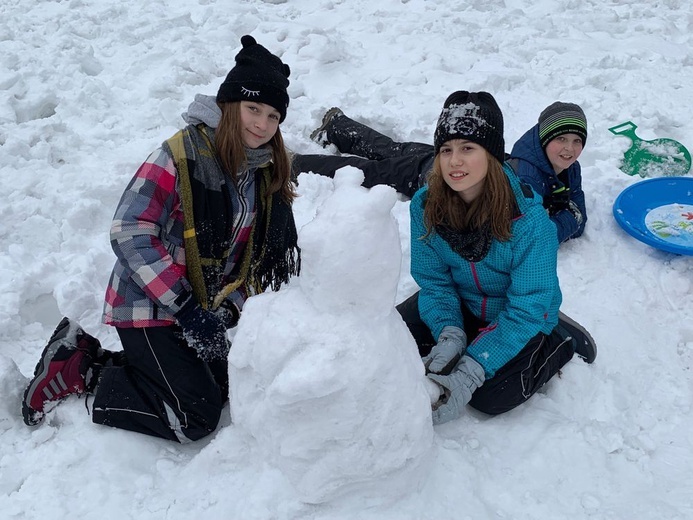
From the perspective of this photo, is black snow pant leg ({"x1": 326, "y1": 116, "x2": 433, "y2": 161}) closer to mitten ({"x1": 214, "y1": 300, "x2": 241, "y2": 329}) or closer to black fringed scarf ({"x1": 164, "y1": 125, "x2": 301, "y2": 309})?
black fringed scarf ({"x1": 164, "y1": 125, "x2": 301, "y2": 309})

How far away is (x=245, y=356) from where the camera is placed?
5.68ft

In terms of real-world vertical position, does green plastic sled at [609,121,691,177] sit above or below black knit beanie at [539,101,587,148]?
below

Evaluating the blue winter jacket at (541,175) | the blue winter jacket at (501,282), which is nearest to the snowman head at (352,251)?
the blue winter jacket at (501,282)

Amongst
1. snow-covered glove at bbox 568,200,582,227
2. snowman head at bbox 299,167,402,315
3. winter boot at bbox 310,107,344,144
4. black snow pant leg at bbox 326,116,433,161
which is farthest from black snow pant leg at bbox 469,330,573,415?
winter boot at bbox 310,107,344,144

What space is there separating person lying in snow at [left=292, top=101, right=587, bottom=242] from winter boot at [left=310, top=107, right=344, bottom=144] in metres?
0.29

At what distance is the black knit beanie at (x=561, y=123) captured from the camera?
318 cm

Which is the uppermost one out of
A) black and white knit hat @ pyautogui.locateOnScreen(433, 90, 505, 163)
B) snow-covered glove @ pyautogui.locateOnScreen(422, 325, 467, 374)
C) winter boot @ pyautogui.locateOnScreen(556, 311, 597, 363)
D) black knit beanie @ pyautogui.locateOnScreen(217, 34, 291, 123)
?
black knit beanie @ pyautogui.locateOnScreen(217, 34, 291, 123)

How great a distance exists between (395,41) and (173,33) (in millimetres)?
2096

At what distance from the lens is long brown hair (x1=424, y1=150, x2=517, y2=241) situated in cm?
223

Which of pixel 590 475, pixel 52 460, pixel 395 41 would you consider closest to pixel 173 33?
pixel 395 41

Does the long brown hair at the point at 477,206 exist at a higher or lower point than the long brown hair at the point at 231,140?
lower

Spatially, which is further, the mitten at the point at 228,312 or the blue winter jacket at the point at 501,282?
the mitten at the point at 228,312

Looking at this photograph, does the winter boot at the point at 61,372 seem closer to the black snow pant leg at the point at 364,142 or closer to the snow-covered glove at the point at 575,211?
the black snow pant leg at the point at 364,142

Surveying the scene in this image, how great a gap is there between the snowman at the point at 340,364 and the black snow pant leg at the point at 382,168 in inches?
78.1
